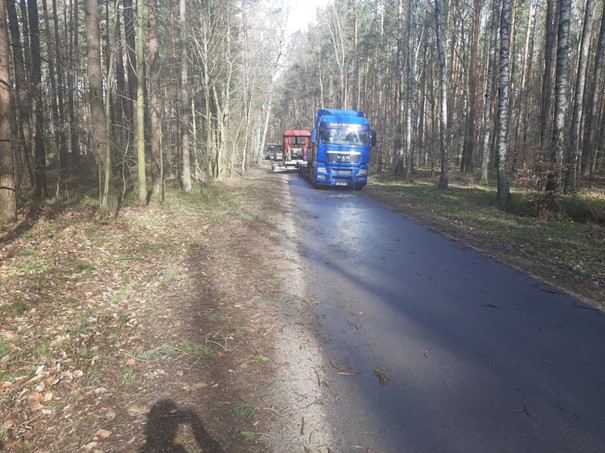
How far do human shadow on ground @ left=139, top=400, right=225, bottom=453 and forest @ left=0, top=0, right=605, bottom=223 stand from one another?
7639 mm

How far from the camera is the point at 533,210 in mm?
12477

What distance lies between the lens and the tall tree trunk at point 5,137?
27.8ft

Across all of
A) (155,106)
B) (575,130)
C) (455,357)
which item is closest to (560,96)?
(575,130)

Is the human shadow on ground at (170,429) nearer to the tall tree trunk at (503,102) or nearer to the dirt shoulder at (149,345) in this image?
the dirt shoulder at (149,345)

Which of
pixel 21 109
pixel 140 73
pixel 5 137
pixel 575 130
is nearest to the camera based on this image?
pixel 5 137

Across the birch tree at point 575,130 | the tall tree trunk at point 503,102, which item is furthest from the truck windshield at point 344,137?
the birch tree at point 575,130

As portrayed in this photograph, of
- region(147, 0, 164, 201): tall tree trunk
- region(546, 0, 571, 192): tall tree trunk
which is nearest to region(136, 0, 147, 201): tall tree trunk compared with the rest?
region(147, 0, 164, 201): tall tree trunk

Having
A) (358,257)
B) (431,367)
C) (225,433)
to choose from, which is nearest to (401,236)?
(358,257)

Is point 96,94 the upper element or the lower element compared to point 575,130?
upper

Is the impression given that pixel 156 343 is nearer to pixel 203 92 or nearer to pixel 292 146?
pixel 203 92

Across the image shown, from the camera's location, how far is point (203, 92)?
24781mm

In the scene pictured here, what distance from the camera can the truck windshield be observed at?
20781 millimetres

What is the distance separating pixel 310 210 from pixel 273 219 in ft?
7.37

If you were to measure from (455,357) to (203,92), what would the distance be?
23.8 metres
